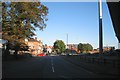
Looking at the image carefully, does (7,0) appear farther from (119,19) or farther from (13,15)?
(119,19)

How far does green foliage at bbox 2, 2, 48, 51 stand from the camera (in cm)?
5150

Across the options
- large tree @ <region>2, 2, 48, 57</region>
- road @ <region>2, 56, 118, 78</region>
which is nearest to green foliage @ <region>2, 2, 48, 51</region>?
large tree @ <region>2, 2, 48, 57</region>

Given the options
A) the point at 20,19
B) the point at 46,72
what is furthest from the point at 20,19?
the point at 46,72

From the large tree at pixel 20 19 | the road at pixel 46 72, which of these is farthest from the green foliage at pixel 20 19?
the road at pixel 46 72

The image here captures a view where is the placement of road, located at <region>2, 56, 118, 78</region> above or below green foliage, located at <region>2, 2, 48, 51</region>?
below

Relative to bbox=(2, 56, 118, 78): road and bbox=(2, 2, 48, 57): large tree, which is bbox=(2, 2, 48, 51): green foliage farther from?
bbox=(2, 56, 118, 78): road

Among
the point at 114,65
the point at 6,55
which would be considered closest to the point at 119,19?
the point at 114,65

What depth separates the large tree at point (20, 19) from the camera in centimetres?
5150

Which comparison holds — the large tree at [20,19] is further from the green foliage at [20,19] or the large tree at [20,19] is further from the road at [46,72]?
the road at [46,72]

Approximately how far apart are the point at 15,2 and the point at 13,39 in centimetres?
696

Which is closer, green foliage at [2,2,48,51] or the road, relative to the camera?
the road

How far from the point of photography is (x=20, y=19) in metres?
53.0

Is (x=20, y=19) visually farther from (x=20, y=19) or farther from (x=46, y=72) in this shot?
(x=46, y=72)

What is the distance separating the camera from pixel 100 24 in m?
26.7
